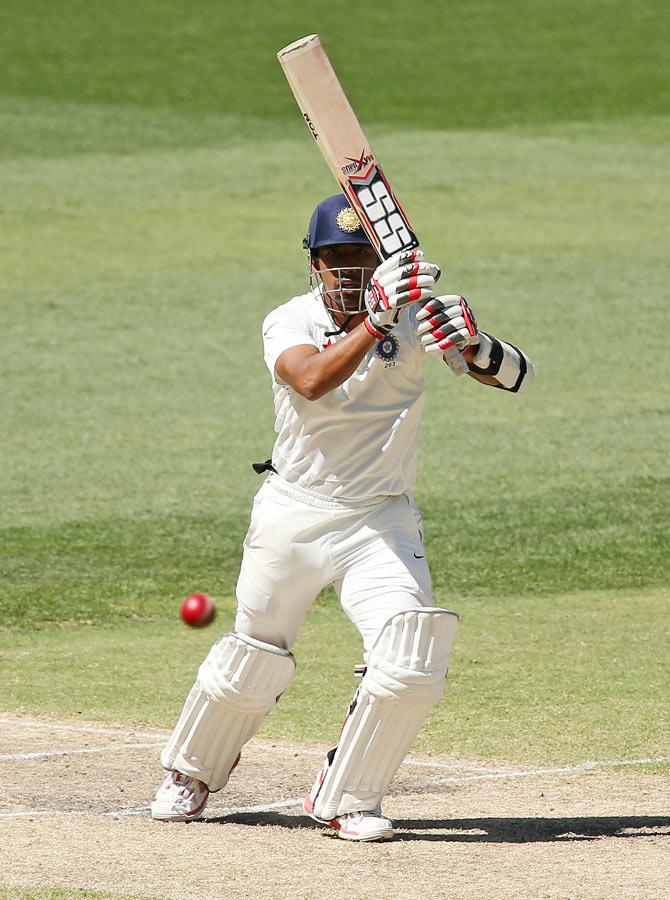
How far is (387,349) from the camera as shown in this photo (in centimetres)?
552

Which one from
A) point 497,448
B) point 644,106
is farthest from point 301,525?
point 644,106

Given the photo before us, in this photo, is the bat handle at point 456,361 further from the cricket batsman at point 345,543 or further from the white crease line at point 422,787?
the white crease line at point 422,787

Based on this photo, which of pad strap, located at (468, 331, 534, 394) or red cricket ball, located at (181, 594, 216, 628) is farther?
red cricket ball, located at (181, 594, 216, 628)

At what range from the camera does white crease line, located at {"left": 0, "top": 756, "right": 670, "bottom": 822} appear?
18.4 feet

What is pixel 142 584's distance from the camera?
9.41m

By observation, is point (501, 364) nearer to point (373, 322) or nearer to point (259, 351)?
point (373, 322)

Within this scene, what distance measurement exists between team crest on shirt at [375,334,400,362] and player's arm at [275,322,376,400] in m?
0.15

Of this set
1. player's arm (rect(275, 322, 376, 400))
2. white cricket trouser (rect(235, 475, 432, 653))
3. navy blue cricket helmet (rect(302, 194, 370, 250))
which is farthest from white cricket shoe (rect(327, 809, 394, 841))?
navy blue cricket helmet (rect(302, 194, 370, 250))

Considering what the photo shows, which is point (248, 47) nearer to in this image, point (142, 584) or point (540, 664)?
point (142, 584)

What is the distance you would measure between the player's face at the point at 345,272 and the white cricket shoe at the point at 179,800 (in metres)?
1.67

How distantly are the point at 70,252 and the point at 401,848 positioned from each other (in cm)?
1338

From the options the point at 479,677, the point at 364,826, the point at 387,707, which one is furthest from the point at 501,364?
the point at 479,677

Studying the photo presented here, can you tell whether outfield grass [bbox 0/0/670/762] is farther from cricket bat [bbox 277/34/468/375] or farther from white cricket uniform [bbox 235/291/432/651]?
cricket bat [bbox 277/34/468/375]

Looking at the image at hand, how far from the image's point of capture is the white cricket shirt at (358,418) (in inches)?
217
